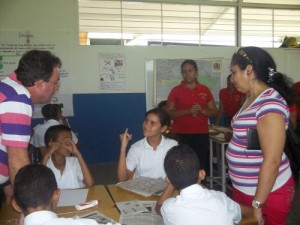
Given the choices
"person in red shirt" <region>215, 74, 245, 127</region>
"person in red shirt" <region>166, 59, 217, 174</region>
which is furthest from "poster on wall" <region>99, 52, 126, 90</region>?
"person in red shirt" <region>166, 59, 217, 174</region>

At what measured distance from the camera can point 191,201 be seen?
4.59 ft

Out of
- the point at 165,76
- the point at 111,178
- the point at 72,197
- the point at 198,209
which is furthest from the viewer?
the point at 165,76

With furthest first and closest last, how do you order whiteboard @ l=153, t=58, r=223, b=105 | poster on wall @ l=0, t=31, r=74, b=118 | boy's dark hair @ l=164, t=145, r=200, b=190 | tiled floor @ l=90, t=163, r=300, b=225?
whiteboard @ l=153, t=58, r=223, b=105 → poster on wall @ l=0, t=31, r=74, b=118 → tiled floor @ l=90, t=163, r=300, b=225 → boy's dark hair @ l=164, t=145, r=200, b=190

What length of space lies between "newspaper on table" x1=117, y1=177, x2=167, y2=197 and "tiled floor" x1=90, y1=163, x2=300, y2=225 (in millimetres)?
1727

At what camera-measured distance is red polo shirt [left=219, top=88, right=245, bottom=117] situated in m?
5.04

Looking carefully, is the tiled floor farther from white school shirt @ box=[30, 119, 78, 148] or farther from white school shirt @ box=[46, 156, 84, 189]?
white school shirt @ box=[46, 156, 84, 189]

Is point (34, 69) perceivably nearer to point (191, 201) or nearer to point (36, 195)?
point (36, 195)

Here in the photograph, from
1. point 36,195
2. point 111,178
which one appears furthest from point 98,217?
point 111,178

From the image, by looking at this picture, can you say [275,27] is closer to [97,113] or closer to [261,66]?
[97,113]

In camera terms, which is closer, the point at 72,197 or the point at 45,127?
the point at 72,197

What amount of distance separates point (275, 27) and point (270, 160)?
542 cm

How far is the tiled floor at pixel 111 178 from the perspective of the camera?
3296mm

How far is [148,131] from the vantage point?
2590mm

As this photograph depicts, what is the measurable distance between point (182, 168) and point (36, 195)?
0.64 m
